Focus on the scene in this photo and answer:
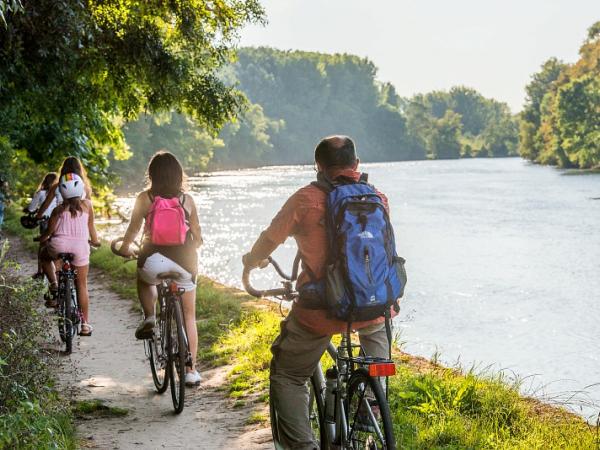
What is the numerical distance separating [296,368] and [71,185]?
4112 mm

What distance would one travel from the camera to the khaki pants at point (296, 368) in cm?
370

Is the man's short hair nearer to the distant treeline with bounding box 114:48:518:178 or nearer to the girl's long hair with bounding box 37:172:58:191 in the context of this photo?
the girl's long hair with bounding box 37:172:58:191

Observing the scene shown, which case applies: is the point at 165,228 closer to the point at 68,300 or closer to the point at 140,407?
the point at 140,407

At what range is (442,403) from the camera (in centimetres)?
566

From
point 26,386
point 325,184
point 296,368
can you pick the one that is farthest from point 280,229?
point 26,386

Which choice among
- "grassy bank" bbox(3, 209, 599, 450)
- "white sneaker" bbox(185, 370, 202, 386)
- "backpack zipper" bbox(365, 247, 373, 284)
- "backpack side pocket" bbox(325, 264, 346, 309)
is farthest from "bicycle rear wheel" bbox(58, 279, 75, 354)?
"backpack zipper" bbox(365, 247, 373, 284)

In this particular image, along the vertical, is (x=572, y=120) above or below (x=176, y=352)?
above

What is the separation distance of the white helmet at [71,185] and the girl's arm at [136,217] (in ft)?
5.51

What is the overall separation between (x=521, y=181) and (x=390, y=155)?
86.7 m

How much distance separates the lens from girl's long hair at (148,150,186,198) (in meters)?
5.51

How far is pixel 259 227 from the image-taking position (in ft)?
99.6

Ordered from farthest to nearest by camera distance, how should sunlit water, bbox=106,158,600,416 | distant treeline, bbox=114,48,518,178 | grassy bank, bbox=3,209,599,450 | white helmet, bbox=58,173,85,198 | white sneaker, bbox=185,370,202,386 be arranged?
distant treeline, bbox=114,48,518,178 < sunlit water, bbox=106,158,600,416 < white helmet, bbox=58,173,85,198 < white sneaker, bbox=185,370,202,386 < grassy bank, bbox=3,209,599,450

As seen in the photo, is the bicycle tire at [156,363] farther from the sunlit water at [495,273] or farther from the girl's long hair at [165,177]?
the sunlit water at [495,273]

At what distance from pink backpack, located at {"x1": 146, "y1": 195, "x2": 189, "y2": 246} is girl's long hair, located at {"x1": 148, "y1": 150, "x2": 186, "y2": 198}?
2.0 inches
